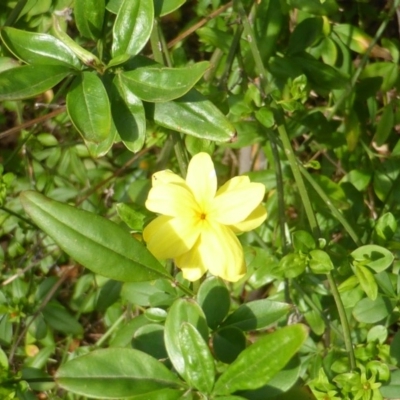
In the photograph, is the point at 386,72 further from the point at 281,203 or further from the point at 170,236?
the point at 170,236

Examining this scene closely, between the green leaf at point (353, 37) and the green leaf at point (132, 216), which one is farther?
the green leaf at point (353, 37)

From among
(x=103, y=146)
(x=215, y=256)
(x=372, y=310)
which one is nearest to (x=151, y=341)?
(x=215, y=256)

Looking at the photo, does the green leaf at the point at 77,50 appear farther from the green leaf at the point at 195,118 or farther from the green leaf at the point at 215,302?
the green leaf at the point at 215,302

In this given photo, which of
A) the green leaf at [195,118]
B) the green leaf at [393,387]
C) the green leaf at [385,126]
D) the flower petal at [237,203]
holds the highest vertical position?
the green leaf at [195,118]

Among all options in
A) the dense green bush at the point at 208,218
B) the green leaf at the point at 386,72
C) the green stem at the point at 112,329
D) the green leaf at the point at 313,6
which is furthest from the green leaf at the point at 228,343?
the green leaf at the point at 386,72

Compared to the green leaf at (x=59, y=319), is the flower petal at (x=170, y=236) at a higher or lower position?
higher

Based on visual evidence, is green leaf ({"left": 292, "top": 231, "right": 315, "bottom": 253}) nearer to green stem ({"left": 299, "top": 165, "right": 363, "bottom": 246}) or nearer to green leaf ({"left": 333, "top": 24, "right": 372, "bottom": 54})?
green stem ({"left": 299, "top": 165, "right": 363, "bottom": 246})

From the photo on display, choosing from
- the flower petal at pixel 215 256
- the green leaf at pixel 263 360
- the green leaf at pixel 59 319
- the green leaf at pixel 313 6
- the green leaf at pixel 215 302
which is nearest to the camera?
the green leaf at pixel 263 360

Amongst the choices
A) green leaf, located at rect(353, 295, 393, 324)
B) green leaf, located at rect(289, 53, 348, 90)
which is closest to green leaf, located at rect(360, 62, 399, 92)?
green leaf, located at rect(289, 53, 348, 90)
